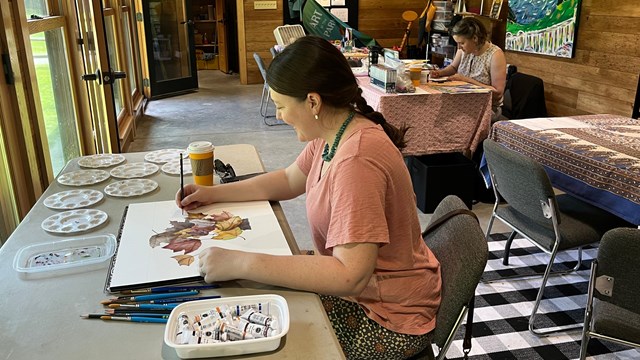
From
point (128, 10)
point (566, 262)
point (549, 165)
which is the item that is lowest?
point (566, 262)

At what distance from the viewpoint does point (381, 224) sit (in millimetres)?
1070

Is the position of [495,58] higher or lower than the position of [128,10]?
lower

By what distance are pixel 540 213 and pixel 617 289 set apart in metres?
0.63

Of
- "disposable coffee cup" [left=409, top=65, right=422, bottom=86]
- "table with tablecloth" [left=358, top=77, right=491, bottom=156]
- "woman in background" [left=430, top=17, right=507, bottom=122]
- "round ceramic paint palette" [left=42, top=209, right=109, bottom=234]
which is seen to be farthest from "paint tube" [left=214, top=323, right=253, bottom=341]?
"woman in background" [left=430, top=17, right=507, bottom=122]

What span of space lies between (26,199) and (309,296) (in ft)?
3.75

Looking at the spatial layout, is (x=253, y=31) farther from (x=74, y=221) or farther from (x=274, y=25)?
(x=74, y=221)

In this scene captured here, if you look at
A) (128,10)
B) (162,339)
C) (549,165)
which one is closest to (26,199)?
(162,339)

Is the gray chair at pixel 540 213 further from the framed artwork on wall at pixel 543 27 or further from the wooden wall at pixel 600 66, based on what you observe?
the framed artwork on wall at pixel 543 27

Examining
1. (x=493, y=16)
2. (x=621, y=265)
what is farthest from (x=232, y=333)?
(x=493, y=16)

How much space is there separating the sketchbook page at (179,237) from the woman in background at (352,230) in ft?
0.32

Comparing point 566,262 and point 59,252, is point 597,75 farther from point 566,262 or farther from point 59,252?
point 59,252

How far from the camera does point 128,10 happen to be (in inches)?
232

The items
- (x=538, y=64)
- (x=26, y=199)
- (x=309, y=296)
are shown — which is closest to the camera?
(x=309, y=296)

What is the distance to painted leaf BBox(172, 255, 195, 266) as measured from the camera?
3.67 feet
